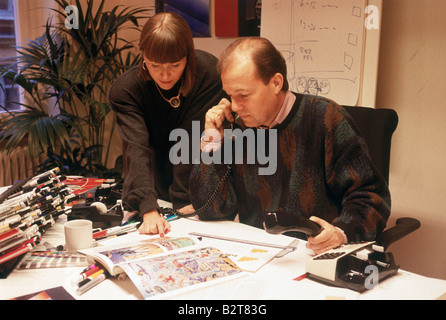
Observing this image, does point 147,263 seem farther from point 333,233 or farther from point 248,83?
point 248,83

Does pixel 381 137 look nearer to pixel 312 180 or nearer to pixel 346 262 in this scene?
pixel 312 180

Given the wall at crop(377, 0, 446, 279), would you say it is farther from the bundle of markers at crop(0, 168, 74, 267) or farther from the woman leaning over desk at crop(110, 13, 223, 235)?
the bundle of markers at crop(0, 168, 74, 267)

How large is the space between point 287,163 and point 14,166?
2.47 meters

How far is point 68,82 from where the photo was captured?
3.20m

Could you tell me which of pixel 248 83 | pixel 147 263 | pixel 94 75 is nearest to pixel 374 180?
pixel 248 83

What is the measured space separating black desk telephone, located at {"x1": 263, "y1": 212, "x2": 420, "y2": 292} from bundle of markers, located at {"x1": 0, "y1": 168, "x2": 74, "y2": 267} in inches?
27.4

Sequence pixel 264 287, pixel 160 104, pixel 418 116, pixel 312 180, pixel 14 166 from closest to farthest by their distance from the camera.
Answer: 1. pixel 264 287
2. pixel 312 180
3. pixel 160 104
4. pixel 418 116
5. pixel 14 166

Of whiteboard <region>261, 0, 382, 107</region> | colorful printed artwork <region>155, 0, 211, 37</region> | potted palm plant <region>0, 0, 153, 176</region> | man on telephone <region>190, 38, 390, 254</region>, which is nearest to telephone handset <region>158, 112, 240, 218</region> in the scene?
man on telephone <region>190, 38, 390, 254</region>

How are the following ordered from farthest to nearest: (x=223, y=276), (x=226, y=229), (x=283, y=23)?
(x=283, y=23) < (x=226, y=229) < (x=223, y=276)

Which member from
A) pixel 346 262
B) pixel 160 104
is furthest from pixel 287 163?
pixel 160 104

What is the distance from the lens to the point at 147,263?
1.23 metres

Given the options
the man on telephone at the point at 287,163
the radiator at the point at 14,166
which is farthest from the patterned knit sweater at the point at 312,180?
the radiator at the point at 14,166
